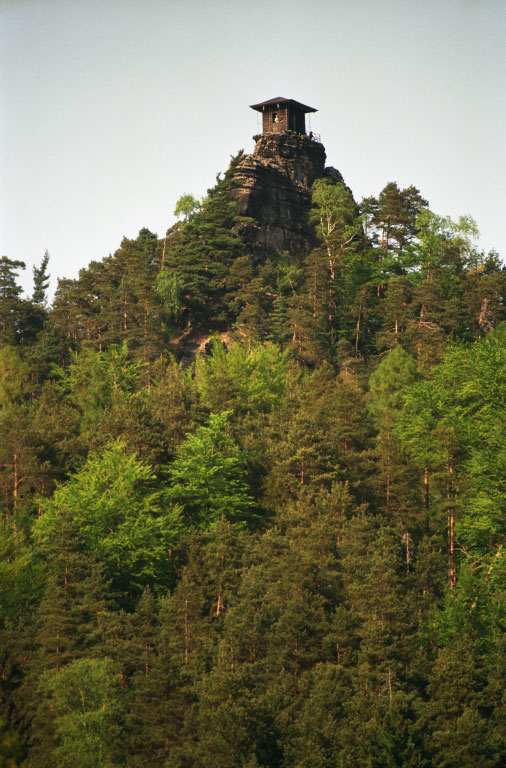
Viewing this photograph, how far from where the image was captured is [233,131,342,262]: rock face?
100 meters

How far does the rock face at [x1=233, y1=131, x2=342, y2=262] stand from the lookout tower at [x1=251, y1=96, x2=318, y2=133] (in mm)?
1518

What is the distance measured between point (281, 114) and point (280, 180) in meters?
8.55

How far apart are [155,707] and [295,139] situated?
234 feet

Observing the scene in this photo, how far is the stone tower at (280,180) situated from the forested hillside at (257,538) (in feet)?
39.6

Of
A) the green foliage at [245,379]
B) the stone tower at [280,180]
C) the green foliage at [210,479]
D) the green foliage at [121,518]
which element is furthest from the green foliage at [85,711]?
the stone tower at [280,180]

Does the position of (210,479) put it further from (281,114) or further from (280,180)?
(281,114)

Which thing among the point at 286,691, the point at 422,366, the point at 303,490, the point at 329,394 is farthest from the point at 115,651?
the point at 422,366

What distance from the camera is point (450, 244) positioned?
102m

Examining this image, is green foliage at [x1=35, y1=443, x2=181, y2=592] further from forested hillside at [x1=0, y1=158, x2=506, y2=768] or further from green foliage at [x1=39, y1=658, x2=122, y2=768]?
green foliage at [x1=39, y1=658, x2=122, y2=768]

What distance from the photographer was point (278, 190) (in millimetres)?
102812

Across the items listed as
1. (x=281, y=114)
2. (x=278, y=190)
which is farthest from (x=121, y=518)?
(x=281, y=114)

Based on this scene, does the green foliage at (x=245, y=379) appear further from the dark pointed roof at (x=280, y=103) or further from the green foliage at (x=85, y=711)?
the dark pointed roof at (x=280, y=103)

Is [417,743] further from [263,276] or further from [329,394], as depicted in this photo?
[263,276]

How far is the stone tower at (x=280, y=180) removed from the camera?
330 feet
